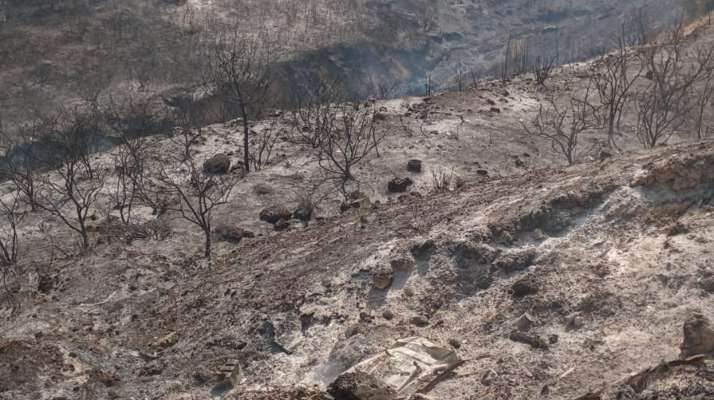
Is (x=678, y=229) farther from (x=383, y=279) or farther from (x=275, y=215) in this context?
(x=275, y=215)

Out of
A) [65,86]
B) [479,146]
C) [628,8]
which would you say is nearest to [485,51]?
[628,8]

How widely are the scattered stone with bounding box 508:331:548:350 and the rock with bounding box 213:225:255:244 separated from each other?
6.44 metres

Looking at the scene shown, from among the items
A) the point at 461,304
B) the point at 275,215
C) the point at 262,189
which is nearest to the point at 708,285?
the point at 461,304

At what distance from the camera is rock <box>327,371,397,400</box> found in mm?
5059

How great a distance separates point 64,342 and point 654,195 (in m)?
5.79

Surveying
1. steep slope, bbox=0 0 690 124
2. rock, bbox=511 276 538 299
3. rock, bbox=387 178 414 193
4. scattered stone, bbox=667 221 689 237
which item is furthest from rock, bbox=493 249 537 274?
steep slope, bbox=0 0 690 124

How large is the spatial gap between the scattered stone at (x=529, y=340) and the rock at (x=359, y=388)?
40.5 inches

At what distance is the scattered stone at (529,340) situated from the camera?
17.2 ft

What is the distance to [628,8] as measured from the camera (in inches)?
1708

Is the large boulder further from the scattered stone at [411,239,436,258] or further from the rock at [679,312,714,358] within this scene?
the rock at [679,312,714,358]

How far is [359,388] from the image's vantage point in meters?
5.12

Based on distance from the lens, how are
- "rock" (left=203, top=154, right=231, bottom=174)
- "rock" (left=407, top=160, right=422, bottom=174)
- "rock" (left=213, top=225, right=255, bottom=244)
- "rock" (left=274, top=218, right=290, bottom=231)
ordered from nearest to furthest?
"rock" (left=213, top=225, right=255, bottom=244) < "rock" (left=274, top=218, right=290, bottom=231) < "rock" (left=407, top=160, right=422, bottom=174) < "rock" (left=203, top=154, right=231, bottom=174)

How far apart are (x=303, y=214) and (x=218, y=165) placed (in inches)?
131

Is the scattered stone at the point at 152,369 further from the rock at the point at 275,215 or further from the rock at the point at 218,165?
the rock at the point at 218,165
